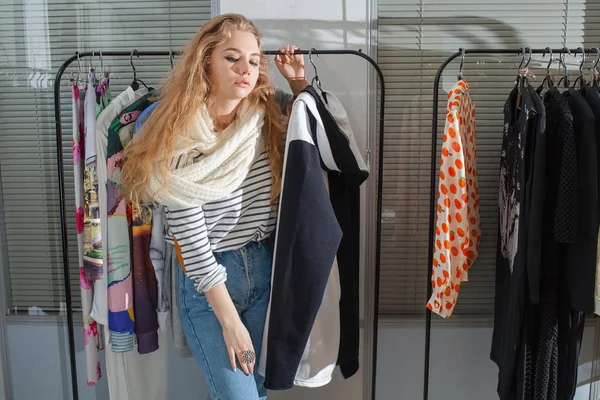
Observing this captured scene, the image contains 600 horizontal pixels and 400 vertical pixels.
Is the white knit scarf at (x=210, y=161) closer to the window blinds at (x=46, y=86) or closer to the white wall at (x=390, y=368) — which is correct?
the window blinds at (x=46, y=86)

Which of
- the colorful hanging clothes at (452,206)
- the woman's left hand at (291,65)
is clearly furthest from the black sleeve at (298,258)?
the colorful hanging clothes at (452,206)

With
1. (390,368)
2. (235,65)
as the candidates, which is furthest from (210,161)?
(390,368)

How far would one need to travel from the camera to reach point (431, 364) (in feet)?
7.13

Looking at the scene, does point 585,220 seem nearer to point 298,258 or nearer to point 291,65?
point 298,258

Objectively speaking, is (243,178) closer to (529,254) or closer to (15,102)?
(529,254)

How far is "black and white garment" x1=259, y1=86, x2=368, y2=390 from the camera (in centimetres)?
149

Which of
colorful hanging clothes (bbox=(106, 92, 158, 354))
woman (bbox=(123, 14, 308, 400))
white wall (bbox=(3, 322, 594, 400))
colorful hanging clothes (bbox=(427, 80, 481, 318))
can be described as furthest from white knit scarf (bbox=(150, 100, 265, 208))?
white wall (bbox=(3, 322, 594, 400))

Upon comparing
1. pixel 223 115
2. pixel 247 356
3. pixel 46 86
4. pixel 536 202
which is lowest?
pixel 247 356

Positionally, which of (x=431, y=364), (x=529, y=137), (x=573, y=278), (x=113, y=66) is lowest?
(x=431, y=364)

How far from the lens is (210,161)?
147 centimetres

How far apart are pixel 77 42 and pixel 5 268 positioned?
96cm

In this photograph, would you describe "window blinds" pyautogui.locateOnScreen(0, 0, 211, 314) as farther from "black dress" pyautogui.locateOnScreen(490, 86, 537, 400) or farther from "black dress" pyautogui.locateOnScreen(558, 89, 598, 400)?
"black dress" pyautogui.locateOnScreen(558, 89, 598, 400)

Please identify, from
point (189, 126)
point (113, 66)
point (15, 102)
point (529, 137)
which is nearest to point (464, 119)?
point (529, 137)

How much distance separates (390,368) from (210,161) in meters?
1.21
